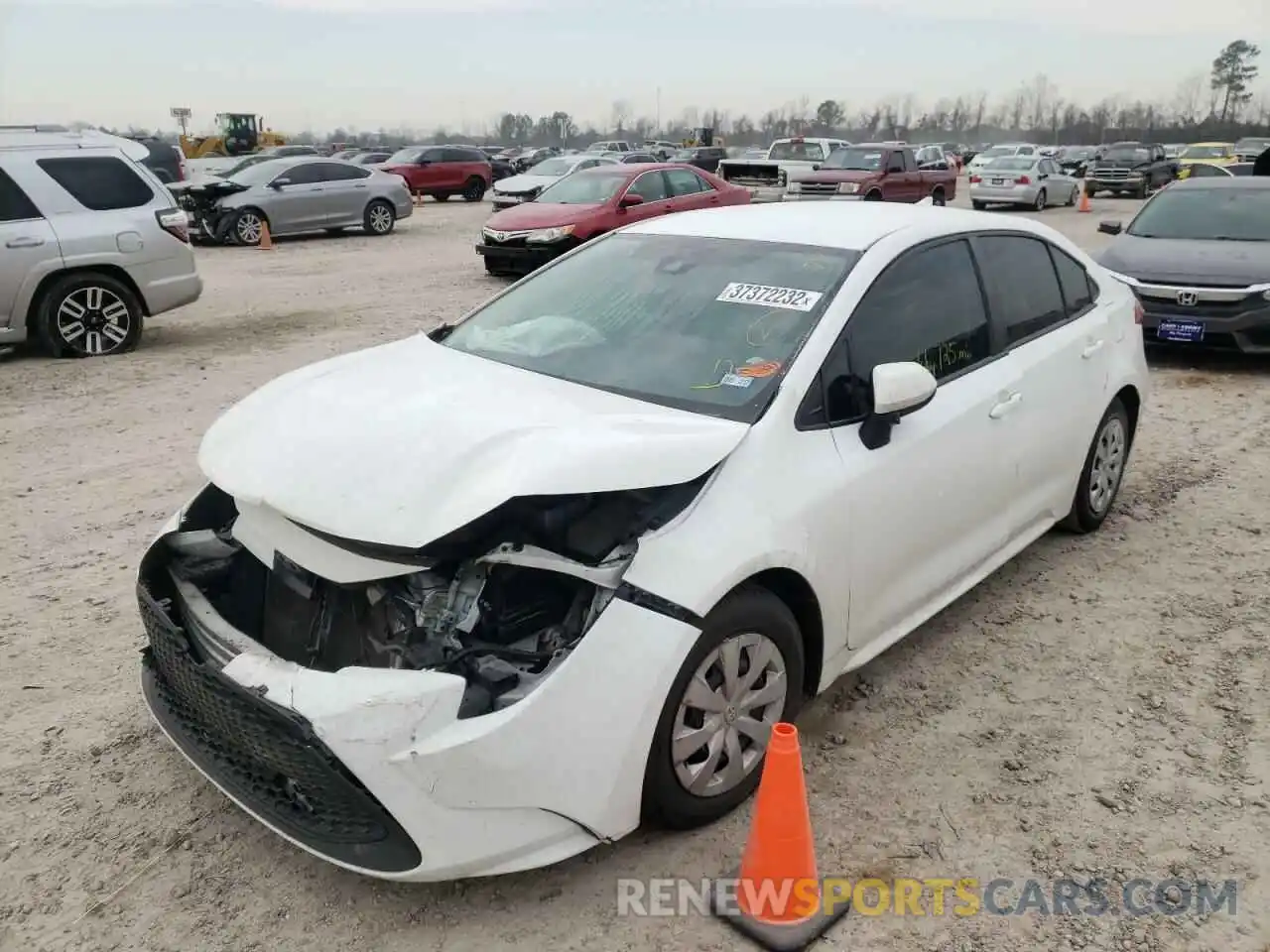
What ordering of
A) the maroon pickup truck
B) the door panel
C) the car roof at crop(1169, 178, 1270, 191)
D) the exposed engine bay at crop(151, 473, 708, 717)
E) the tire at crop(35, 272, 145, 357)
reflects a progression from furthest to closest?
the maroon pickup truck, the car roof at crop(1169, 178, 1270, 191), the tire at crop(35, 272, 145, 357), the door panel, the exposed engine bay at crop(151, 473, 708, 717)

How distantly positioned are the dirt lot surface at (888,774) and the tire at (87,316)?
3677mm

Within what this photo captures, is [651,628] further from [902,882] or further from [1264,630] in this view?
[1264,630]

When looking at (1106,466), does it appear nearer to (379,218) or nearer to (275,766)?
(275,766)

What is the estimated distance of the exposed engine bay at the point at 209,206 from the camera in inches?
716

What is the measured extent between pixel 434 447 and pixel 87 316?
7.94m

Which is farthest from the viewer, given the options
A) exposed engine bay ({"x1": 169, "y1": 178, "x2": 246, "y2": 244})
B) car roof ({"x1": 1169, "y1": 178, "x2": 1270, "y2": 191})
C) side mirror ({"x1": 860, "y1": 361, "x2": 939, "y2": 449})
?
exposed engine bay ({"x1": 169, "y1": 178, "x2": 246, "y2": 244})

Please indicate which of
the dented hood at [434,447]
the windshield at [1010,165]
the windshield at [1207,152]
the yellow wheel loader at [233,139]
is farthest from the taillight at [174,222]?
the yellow wheel loader at [233,139]

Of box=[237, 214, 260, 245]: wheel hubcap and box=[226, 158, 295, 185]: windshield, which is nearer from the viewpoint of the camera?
box=[237, 214, 260, 245]: wheel hubcap

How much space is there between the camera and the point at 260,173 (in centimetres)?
1903

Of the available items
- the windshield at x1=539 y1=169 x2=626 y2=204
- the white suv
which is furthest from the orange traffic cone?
the windshield at x1=539 y1=169 x2=626 y2=204

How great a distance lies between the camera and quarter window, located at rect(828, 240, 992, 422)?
133 inches

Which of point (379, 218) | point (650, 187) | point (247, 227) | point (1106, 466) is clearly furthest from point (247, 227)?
point (1106, 466)

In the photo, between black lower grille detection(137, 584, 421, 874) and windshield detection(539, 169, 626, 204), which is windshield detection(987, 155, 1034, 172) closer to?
windshield detection(539, 169, 626, 204)

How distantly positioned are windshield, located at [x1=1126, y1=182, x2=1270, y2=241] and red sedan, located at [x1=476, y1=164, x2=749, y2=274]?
6530mm
